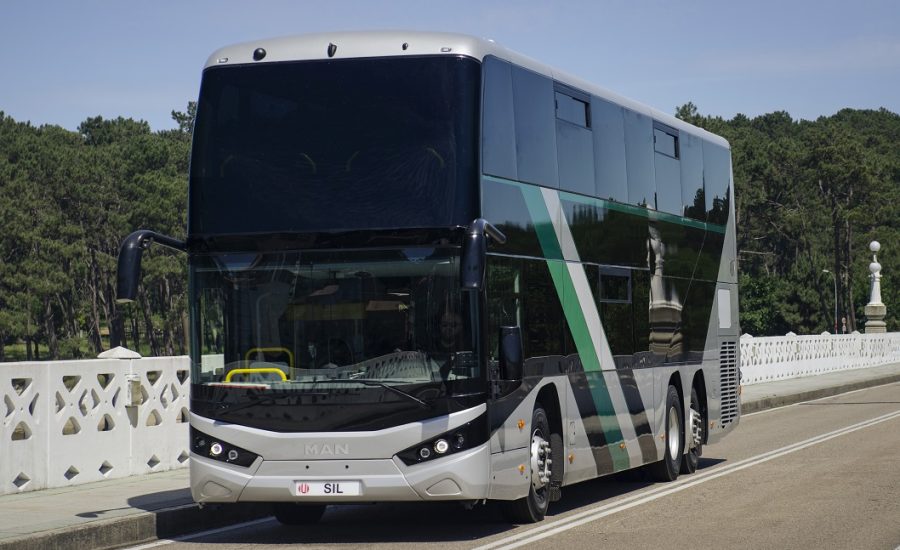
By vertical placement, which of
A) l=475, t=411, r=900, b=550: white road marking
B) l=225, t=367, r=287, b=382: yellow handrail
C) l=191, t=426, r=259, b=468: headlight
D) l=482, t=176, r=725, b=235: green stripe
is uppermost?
l=482, t=176, r=725, b=235: green stripe

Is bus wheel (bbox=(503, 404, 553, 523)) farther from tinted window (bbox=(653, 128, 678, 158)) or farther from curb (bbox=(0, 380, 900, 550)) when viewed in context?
tinted window (bbox=(653, 128, 678, 158))

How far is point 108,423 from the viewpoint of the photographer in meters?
15.4

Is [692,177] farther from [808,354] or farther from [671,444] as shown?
[808,354]

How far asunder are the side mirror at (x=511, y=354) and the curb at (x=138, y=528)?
8.84 ft

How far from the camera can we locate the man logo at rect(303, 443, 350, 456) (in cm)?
1091

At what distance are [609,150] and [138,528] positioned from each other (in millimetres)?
6136

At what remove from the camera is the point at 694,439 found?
57.4ft

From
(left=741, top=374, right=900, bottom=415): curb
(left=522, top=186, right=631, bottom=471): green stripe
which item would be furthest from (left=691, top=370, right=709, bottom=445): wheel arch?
(left=741, top=374, right=900, bottom=415): curb

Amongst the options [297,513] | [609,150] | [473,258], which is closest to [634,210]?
[609,150]

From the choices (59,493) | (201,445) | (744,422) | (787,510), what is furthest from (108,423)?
(744,422)

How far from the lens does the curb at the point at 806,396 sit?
3144 centimetres

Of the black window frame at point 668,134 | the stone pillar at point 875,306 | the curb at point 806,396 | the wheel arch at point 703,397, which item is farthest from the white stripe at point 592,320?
the stone pillar at point 875,306

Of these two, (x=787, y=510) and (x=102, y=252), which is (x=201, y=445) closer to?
(x=787, y=510)

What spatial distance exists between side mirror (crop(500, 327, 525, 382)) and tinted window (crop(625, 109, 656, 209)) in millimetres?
4557
